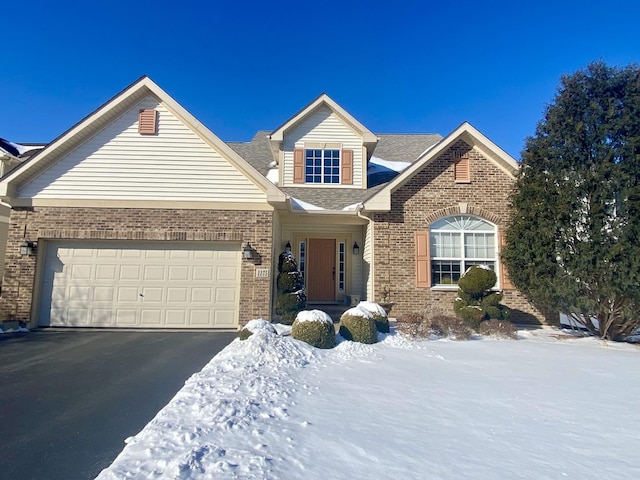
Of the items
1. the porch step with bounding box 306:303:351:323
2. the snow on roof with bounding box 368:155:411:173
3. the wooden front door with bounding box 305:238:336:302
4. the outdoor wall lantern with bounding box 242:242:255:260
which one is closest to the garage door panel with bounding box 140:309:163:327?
the outdoor wall lantern with bounding box 242:242:255:260

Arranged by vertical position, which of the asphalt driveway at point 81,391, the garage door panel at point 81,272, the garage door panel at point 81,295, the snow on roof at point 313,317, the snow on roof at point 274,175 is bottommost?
the asphalt driveway at point 81,391

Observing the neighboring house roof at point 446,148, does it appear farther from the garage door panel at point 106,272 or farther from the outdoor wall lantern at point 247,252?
the garage door panel at point 106,272

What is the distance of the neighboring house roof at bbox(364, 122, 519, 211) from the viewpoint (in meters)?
10.6

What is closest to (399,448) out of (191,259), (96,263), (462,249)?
(191,259)

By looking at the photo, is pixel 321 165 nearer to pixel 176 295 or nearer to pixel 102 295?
pixel 176 295

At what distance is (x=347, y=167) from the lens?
12.9 meters

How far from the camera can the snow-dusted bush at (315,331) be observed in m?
6.99

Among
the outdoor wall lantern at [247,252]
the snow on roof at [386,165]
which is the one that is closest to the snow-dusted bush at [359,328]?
the outdoor wall lantern at [247,252]

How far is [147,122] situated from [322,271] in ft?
23.9

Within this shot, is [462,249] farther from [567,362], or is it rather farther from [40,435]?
[40,435]

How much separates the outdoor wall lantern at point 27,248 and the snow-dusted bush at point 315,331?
742 cm

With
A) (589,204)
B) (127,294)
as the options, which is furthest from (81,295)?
(589,204)

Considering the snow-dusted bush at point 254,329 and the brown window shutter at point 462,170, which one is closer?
the snow-dusted bush at point 254,329

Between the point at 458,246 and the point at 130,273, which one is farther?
the point at 458,246
